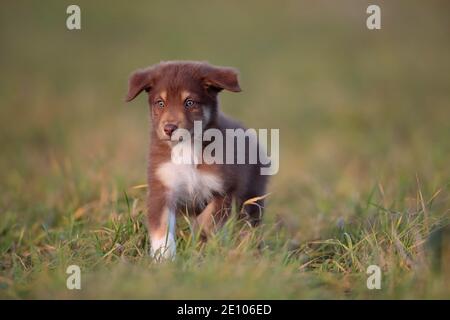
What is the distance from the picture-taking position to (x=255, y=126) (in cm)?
1326

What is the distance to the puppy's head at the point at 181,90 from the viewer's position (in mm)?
6230

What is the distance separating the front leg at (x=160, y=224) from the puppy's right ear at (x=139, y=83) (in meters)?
0.71

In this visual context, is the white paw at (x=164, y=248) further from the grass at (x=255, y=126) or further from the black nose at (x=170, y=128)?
the black nose at (x=170, y=128)

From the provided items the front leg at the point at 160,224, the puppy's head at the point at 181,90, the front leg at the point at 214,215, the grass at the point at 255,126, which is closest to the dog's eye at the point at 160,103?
the puppy's head at the point at 181,90

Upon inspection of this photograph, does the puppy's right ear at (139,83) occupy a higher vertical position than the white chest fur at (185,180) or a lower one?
higher

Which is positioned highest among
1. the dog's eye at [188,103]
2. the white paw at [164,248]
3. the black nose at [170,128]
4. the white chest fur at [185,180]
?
the dog's eye at [188,103]

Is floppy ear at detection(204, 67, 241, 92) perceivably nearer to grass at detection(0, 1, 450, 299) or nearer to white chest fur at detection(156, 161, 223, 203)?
white chest fur at detection(156, 161, 223, 203)

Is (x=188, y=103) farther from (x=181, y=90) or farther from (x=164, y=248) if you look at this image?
(x=164, y=248)

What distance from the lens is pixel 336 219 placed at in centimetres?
744

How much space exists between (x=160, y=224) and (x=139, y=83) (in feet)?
3.65

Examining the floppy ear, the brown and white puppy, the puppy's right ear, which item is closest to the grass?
the brown and white puppy

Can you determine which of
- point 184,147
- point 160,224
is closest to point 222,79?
point 184,147

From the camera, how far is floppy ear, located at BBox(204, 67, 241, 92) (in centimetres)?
629
